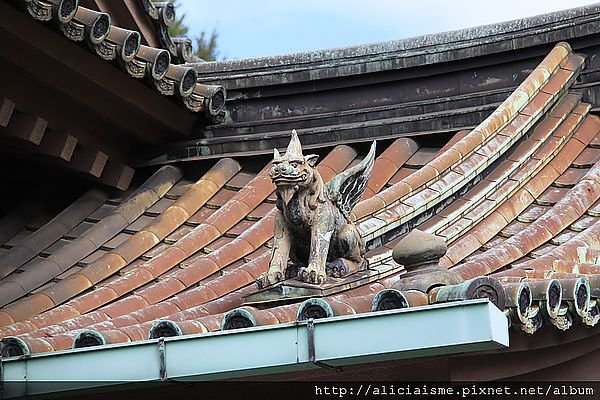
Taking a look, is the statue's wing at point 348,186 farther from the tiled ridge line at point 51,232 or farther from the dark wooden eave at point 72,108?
the tiled ridge line at point 51,232

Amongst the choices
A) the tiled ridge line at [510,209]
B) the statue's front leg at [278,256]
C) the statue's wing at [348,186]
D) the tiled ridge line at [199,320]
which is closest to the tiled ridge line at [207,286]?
the tiled ridge line at [199,320]

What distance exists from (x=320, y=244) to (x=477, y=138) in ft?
6.54

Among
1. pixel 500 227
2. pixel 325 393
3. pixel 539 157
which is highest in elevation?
pixel 539 157

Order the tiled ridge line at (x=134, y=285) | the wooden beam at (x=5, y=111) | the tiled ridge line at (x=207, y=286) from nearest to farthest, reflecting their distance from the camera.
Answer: the tiled ridge line at (x=207, y=286) < the tiled ridge line at (x=134, y=285) < the wooden beam at (x=5, y=111)

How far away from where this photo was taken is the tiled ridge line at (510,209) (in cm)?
773

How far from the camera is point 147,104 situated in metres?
9.80

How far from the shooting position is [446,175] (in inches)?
335

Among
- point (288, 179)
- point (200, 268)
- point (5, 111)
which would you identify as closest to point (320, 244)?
point (288, 179)

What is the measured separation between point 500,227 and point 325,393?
170 cm

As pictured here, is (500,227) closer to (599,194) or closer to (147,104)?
(599,194)

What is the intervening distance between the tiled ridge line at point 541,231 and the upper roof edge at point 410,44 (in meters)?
1.50

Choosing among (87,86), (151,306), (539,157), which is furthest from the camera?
(87,86)

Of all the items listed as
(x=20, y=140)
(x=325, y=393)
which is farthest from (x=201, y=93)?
(x=325, y=393)

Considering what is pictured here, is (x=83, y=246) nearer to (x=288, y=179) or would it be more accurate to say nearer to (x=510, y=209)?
(x=288, y=179)
